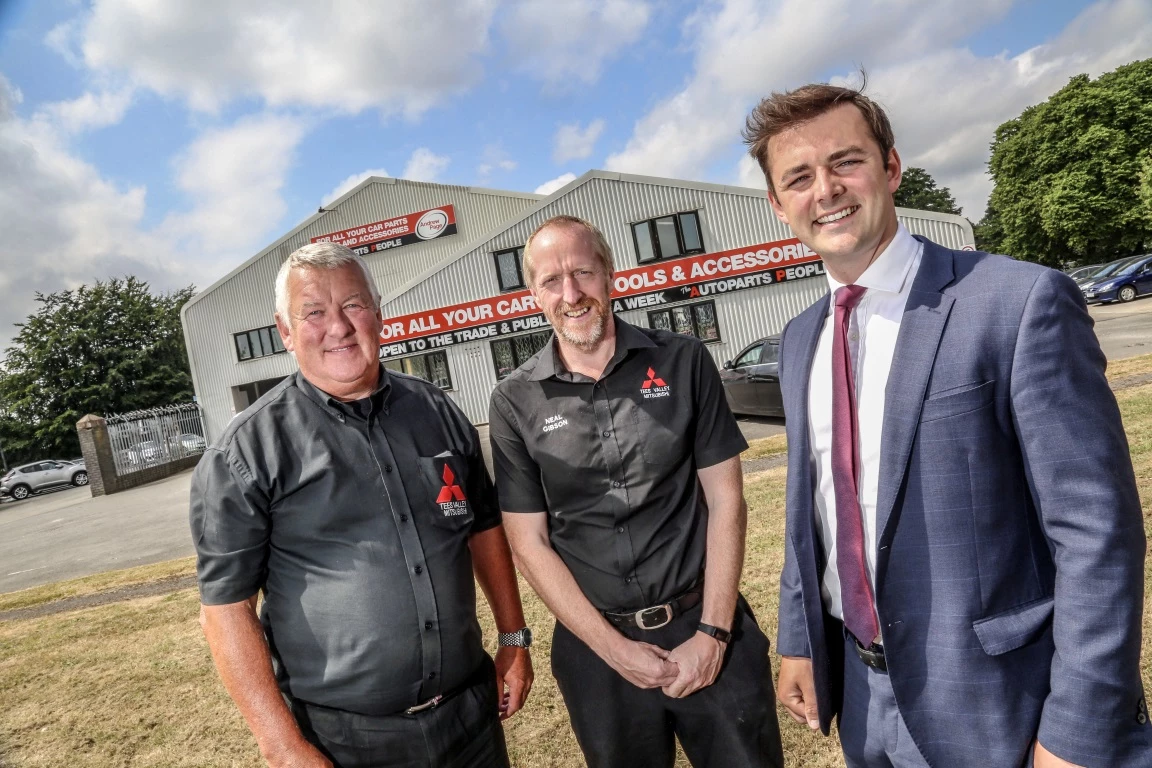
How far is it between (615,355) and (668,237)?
2235 centimetres

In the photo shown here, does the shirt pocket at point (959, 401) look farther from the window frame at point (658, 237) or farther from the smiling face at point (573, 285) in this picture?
the window frame at point (658, 237)

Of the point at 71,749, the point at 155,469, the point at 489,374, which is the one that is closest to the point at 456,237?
the point at 489,374

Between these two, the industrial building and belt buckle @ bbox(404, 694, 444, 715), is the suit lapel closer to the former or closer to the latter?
belt buckle @ bbox(404, 694, 444, 715)

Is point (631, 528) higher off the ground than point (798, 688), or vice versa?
point (631, 528)

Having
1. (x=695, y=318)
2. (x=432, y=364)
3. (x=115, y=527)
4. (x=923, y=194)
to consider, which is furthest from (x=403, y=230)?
(x=923, y=194)

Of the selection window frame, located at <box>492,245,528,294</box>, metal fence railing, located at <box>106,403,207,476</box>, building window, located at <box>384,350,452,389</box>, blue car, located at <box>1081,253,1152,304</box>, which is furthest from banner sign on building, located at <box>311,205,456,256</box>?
blue car, located at <box>1081,253,1152,304</box>

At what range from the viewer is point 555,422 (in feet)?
8.16

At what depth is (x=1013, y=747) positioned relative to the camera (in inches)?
59.7

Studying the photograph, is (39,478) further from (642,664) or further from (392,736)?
(642,664)

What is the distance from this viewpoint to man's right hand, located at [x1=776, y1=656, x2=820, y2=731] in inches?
81.7

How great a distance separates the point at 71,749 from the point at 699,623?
14.2ft

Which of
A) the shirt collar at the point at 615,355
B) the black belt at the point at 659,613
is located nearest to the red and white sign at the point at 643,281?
the shirt collar at the point at 615,355

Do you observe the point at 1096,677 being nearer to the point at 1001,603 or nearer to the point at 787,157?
the point at 1001,603

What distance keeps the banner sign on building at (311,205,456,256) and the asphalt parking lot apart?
532 inches
